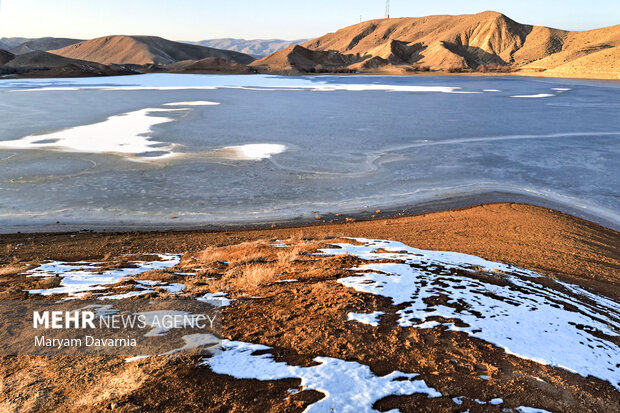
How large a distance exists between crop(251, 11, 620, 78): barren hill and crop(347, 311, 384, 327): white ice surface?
79.8 m

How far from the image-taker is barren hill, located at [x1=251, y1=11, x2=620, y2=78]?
85.8 meters

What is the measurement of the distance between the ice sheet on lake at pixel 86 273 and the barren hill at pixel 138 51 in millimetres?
128828

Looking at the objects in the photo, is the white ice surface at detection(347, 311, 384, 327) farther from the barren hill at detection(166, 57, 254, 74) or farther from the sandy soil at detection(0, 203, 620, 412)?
the barren hill at detection(166, 57, 254, 74)

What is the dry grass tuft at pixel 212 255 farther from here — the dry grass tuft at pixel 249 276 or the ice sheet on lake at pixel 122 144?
the ice sheet on lake at pixel 122 144

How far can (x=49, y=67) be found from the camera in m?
75.8

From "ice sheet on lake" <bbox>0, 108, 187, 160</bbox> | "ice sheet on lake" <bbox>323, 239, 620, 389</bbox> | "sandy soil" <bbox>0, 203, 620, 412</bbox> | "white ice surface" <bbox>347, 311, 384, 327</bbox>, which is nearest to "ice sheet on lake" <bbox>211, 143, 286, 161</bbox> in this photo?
"ice sheet on lake" <bbox>0, 108, 187, 160</bbox>

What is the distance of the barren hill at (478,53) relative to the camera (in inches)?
3378

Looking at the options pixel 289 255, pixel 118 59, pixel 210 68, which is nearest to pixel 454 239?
pixel 289 255

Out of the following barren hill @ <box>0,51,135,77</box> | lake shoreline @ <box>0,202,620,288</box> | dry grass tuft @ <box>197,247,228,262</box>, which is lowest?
lake shoreline @ <box>0,202,620,288</box>

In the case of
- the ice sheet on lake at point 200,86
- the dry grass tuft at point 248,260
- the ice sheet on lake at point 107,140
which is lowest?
the dry grass tuft at point 248,260

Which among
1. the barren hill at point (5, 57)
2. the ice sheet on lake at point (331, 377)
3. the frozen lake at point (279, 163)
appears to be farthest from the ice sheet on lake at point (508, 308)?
the barren hill at point (5, 57)

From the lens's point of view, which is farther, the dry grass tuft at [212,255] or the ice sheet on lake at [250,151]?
the ice sheet on lake at [250,151]

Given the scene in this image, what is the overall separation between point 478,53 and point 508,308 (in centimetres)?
12609

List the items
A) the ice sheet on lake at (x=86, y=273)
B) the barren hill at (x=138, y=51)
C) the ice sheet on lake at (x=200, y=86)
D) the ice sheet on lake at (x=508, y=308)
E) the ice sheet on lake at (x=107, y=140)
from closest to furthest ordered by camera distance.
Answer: the ice sheet on lake at (x=508, y=308) → the ice sheet on lake at (x=86, y=273) → the ice sheet on lake at (x=107, y=140) → the ice sheet on lake at (x=200, y=86) → the barren hill at (x=138, y=51)
